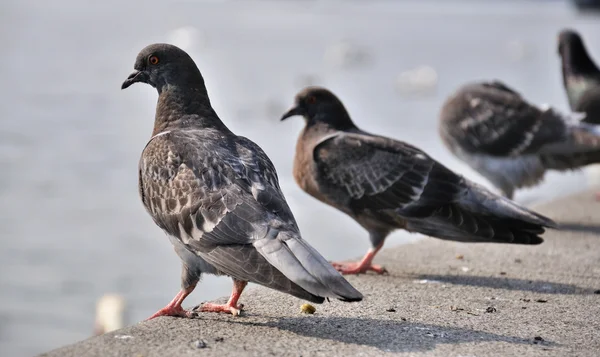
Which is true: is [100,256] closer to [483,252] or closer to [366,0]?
[483,252]

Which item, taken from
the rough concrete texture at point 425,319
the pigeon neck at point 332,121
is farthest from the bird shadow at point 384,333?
the pigeon neck at point 332,121

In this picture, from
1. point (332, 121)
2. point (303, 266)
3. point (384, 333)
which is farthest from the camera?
point (332, 121)

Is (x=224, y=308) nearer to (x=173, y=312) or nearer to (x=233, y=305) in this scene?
(x=233, y=305)

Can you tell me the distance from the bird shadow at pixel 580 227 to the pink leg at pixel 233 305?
12.2ft

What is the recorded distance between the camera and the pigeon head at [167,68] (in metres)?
5.89

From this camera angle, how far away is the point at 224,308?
5.23 m

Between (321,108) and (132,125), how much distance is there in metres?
11.2

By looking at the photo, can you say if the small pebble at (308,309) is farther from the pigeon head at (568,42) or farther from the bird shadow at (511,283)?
the pigeon head at (568,42)

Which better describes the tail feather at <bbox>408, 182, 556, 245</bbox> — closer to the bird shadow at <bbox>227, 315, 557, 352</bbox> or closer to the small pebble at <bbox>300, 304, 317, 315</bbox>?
the bird shadow at <bbox>227, 315, 557, 352</bbox>

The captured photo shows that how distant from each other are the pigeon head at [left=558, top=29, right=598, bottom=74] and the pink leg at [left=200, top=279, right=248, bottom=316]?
7323 millimetres

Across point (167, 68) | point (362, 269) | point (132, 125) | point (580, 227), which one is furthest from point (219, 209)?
point (132, 125)

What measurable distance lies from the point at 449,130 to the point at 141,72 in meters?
4.36

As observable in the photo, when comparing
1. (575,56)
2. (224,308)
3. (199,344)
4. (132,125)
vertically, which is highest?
(132,125)

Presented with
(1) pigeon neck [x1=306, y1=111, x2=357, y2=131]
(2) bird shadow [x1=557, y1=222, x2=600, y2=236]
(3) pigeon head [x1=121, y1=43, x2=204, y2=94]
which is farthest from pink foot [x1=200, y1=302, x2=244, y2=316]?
(2) bird shadow [x1=557, y1=222, x2=600, y2=236]
